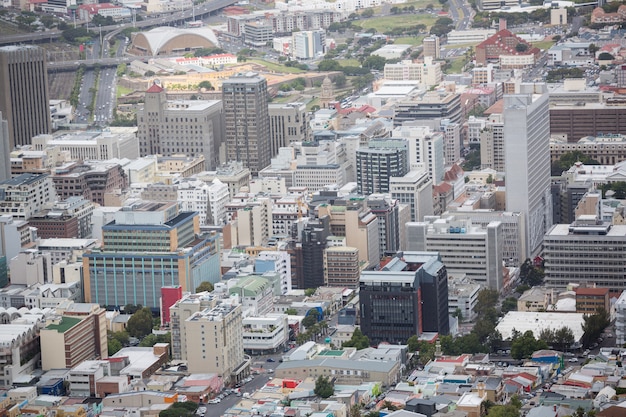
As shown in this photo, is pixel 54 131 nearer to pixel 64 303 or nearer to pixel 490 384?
pixel 64 303

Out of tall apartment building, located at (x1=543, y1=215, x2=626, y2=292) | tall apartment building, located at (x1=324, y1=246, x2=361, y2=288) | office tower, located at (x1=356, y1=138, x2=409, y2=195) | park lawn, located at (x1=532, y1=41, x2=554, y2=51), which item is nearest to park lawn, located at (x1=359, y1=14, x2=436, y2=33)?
park lawn, located at (x1=532, y1=41, x2=554, y2=51)

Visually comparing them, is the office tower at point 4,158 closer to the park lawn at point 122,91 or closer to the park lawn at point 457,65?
the park lawn at point 122,91

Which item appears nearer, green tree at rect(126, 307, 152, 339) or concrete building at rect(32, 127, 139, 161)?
green tree at rect(126, 307, 152, 339)

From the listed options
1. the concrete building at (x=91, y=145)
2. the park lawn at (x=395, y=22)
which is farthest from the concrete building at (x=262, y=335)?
the park lawn at (x=395, y=22)

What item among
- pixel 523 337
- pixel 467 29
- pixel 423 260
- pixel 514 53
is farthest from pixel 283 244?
pixel 467 29

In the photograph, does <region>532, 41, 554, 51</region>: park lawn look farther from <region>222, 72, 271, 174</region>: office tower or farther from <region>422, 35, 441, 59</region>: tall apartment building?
<region>222, 72, 271, 174</region>: office tower

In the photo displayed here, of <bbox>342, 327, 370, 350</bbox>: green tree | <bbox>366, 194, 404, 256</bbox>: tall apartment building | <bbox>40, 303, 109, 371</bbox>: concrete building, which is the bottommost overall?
<bbox>342, 327, 370, 350</bbox>: green tree
